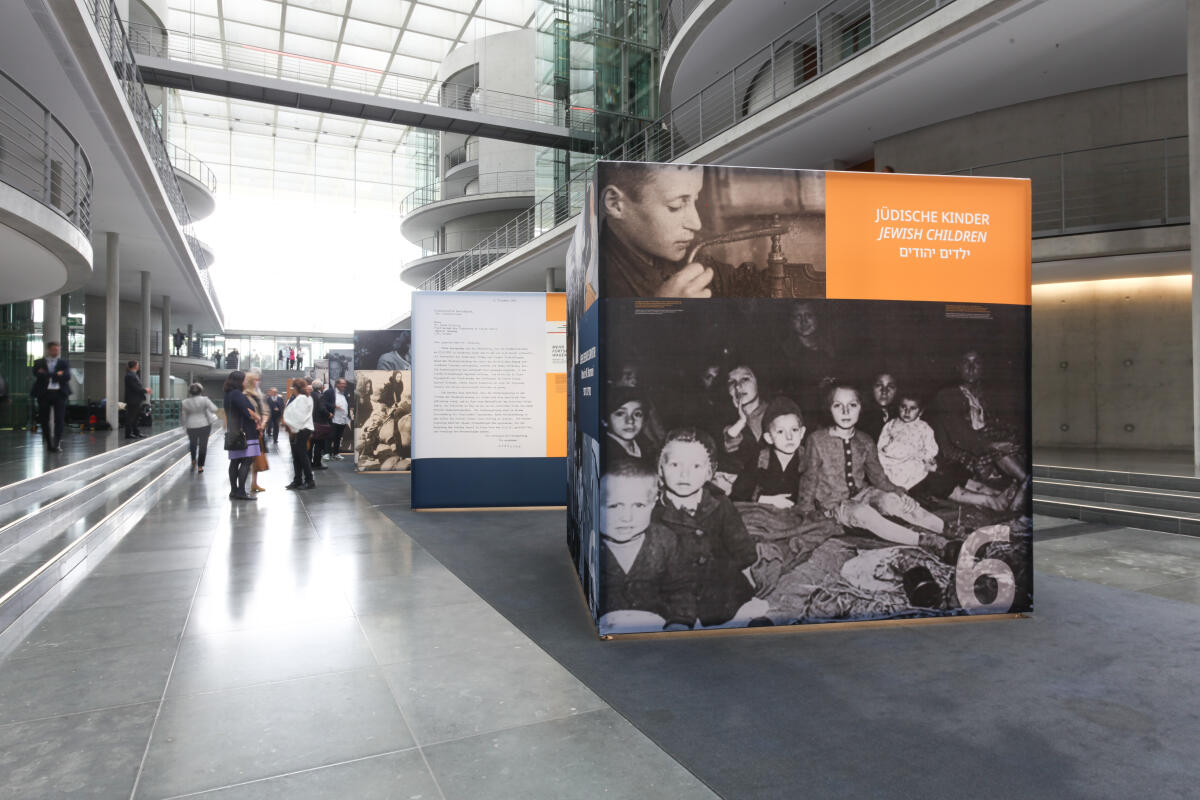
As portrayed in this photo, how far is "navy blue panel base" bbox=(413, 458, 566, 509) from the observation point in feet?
29.2

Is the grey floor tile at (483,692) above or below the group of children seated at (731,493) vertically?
below

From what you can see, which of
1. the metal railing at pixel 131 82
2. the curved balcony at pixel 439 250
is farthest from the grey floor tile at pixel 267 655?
the curved balcony at pixel 439 250

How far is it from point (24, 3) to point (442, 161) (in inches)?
1534

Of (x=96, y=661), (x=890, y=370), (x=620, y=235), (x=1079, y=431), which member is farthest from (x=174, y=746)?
(x=1079, y=431)

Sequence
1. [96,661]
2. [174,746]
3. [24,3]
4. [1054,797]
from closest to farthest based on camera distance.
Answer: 1. [1054,797]
2. [174,746]
3. [96,661]
4. [24,3]

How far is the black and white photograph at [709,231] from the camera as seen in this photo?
4125 millimetres

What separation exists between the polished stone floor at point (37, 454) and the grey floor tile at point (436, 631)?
558 centimetres

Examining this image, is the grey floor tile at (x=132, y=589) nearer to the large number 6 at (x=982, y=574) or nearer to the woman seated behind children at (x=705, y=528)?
the woman seated behind children at (x=705, y=528)

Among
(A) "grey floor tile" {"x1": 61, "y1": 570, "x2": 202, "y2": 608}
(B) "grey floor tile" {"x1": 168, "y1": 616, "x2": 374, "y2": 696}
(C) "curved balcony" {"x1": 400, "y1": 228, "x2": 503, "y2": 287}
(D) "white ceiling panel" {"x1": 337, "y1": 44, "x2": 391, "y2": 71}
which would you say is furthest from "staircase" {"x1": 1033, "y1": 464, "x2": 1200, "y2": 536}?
(D) "white ceiling panel" {"x1": 337, "y1": 44, "x2": 391, "y2": 71}

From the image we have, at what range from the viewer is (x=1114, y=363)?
13.2 meters

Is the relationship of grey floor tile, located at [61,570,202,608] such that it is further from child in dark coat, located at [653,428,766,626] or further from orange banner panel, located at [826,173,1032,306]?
orange banner panel, located at [826,173,1032,306]

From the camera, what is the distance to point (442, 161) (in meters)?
46.3

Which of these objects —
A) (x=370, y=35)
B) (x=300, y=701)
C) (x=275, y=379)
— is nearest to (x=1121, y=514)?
(x=300, y=701)

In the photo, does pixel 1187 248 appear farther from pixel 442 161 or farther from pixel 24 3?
pixel 442 161
